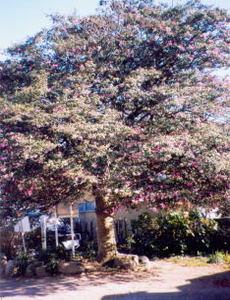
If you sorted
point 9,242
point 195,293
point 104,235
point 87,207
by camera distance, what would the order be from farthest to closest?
1. point 87,207
2. point 9,242
3. point 104,235
4. point 195,293

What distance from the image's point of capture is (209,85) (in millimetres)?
13812

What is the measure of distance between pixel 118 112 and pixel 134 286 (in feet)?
16.4

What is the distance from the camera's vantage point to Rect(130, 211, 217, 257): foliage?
686 inches

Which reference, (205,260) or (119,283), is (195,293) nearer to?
(119,283)

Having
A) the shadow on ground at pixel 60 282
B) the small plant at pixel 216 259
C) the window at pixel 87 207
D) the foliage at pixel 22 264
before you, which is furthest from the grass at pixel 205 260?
the window at pixel 87 207

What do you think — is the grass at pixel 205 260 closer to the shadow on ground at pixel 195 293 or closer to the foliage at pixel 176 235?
the foliage at pixel 176 235

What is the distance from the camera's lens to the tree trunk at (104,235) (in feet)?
51.1

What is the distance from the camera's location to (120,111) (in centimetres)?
1376

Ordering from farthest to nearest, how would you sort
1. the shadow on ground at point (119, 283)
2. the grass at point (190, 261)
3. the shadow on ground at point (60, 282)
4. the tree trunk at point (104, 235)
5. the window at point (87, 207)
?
the window at point (87, 207) < the tree trunk at point (104, 235) < the grass at point (190, 261) < the shadow on ground at point (60, 282) < the shadow on ground at point (119, 283)

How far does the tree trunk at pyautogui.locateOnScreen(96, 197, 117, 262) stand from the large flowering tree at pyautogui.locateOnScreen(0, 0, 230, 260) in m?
0.04

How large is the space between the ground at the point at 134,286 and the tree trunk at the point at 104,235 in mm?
1536

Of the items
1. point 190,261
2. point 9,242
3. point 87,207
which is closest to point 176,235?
point 190,261

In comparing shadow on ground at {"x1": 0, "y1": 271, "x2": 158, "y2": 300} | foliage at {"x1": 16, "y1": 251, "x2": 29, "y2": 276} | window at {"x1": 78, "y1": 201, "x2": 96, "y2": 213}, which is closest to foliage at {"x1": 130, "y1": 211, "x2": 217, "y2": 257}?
shadow on ground at {"x1": 0, "y1": 271, "x2": 158, "y2": 300}

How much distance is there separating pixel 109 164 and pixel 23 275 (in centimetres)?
590
